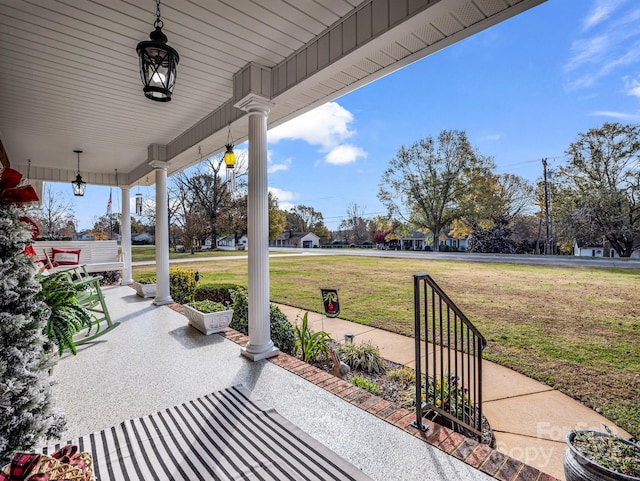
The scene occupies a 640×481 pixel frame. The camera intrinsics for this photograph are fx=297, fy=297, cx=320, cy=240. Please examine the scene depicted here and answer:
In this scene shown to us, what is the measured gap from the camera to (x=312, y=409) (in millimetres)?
2166

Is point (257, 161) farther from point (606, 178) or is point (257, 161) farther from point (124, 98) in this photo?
point (606, 178)

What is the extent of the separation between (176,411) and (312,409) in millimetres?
969

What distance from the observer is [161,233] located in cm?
538

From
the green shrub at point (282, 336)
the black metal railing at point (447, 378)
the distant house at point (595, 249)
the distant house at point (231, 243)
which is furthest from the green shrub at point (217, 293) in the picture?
the distant house at point (231, 243)

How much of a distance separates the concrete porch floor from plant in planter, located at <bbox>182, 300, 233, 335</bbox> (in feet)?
0.45

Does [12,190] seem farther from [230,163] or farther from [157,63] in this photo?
[230,163]

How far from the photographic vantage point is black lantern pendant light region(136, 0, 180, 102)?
5.85ft

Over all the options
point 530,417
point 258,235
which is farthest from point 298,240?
point 530,417

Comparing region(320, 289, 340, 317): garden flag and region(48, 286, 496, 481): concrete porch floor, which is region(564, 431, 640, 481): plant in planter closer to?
region(48, 286, 496, 481): concrete porch floor

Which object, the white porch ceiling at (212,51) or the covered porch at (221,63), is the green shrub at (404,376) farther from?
the white porch ceiling at (212,51)

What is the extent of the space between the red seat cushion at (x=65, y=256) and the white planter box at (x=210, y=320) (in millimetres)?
4863

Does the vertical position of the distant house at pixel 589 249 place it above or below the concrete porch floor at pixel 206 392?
above

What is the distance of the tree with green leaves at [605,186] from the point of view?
8410mm

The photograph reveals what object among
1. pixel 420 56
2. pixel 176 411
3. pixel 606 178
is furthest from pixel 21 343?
pixel 606 178
